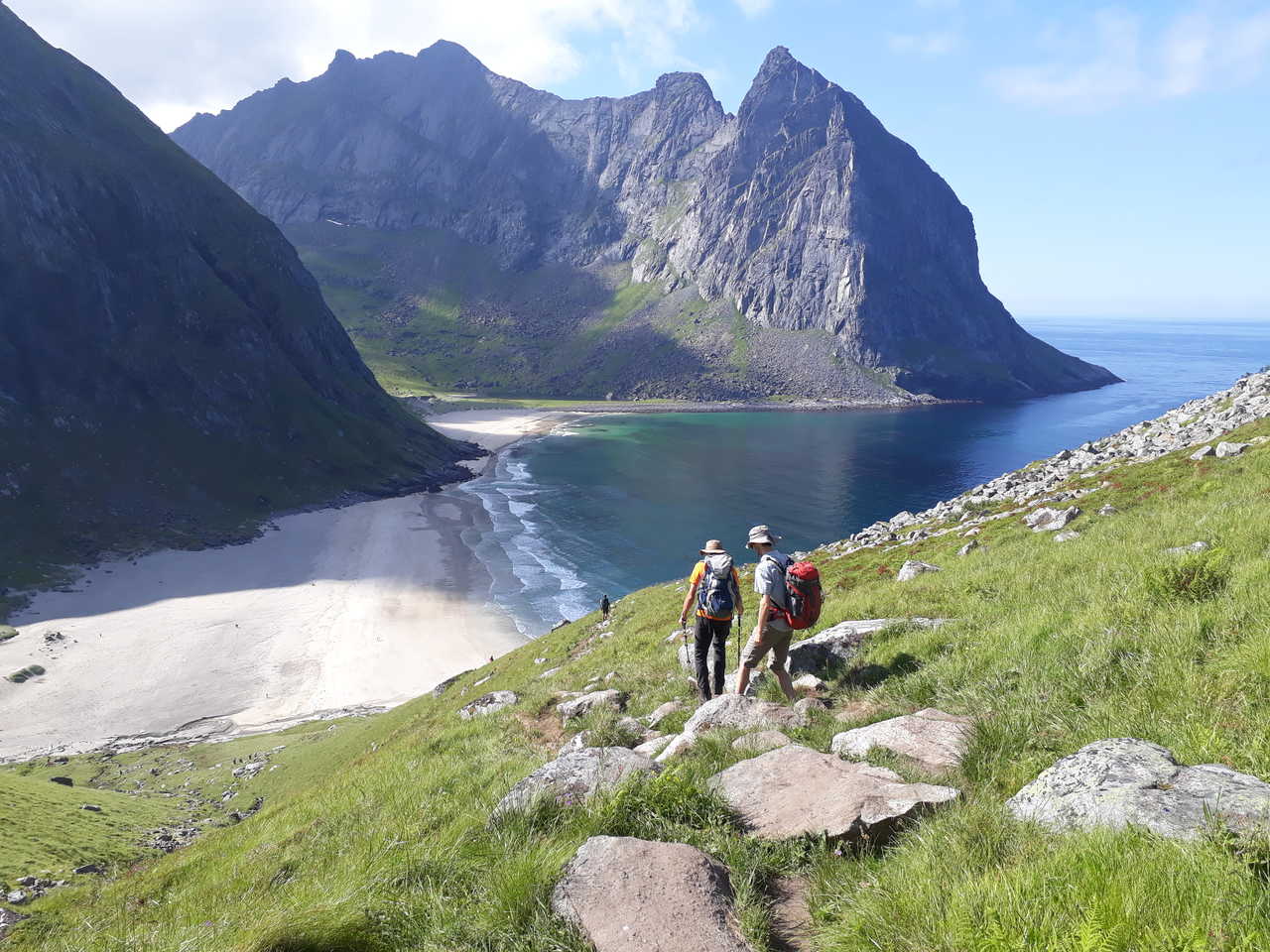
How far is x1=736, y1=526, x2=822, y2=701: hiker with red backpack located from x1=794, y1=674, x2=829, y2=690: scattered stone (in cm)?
14

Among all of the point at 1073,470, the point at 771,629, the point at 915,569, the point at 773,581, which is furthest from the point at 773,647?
the point at 1073,470

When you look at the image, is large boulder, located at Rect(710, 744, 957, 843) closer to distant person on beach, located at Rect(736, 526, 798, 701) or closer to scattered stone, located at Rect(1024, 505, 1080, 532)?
distant person on beach, located at Rect(736, 526, 798, 701)

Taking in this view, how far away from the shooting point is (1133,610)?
29.8 ft

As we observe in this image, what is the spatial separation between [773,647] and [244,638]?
56.3m

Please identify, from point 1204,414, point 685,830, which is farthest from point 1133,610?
point 1204,414

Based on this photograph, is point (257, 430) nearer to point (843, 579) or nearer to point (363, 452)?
point (363, 452)

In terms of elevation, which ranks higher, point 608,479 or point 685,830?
point 685,830

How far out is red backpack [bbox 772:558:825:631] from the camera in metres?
11.1

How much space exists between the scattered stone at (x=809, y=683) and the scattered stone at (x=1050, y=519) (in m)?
16.3

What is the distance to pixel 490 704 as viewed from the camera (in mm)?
20609

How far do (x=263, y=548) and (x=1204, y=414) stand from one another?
91.0 m

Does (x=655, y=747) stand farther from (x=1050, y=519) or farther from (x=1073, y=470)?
(x=1073, y=470)

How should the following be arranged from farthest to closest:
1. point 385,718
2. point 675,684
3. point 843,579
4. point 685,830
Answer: point 385,718 → point 843,579 → point 675,684 → point 685,830

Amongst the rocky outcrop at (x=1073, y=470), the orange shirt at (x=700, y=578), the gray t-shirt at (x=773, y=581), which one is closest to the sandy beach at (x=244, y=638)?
the rocky outcrop at (x=1073, y=470)
